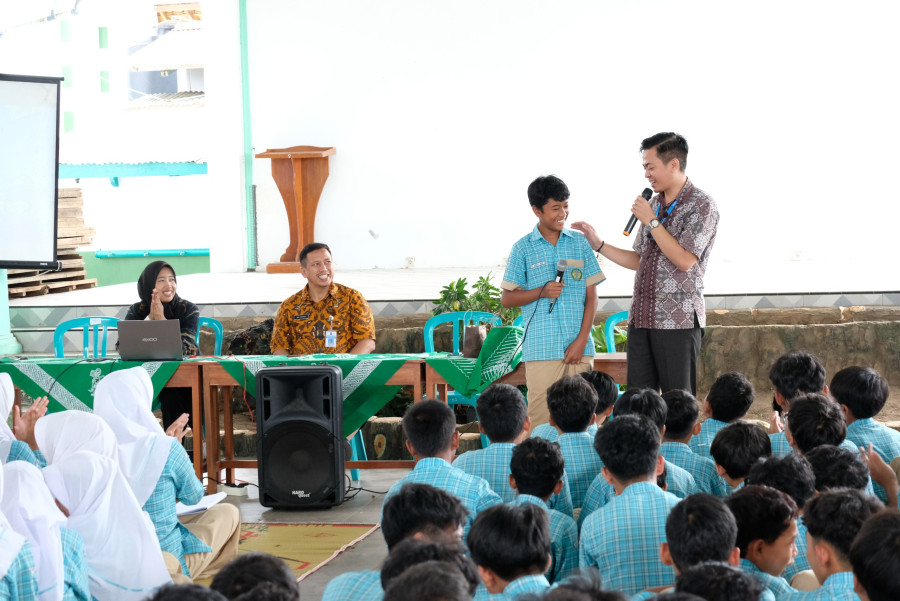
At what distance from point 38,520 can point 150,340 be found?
239cm

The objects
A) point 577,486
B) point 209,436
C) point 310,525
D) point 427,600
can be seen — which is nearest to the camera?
point 427,600

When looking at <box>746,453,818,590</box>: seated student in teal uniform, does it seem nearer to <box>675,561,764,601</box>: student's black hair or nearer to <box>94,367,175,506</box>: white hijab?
<box>675,561,764,601</box>: student's black hair

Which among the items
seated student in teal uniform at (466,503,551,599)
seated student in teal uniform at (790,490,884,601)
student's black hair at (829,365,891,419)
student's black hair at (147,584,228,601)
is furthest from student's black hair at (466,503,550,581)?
student's black hair at (829,365,891,419)

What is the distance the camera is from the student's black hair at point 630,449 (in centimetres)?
263

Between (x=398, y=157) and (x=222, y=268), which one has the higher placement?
(x=398, y=157)

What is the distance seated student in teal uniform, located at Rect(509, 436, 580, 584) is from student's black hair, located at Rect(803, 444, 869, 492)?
67cm

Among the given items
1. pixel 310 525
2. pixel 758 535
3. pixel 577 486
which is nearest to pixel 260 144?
pixel 310 525

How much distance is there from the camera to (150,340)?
4.88m

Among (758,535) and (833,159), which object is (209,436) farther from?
(833,159)

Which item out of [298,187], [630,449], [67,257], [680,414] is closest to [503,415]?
[680,414]

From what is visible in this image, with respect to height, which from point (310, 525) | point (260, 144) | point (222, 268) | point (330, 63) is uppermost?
point (330, 63)

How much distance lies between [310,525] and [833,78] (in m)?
8.83

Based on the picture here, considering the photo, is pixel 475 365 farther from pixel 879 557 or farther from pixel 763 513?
pixel 879 557

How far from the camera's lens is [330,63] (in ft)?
38.5
